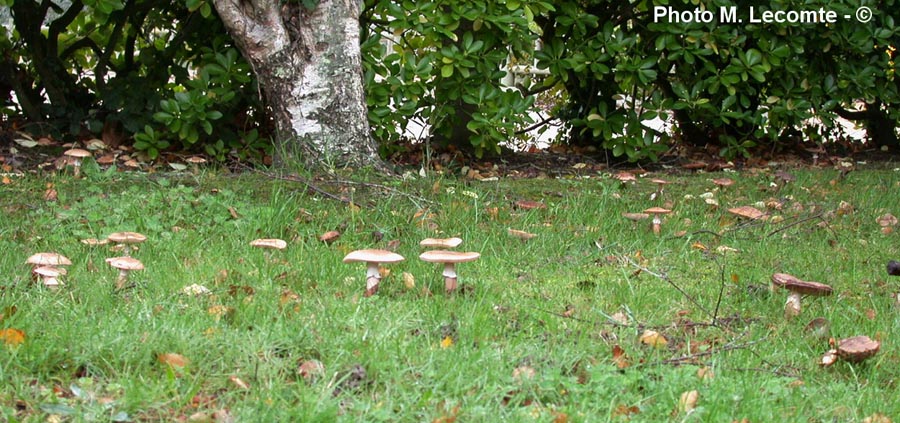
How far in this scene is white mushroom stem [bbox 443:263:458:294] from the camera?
12.3ft

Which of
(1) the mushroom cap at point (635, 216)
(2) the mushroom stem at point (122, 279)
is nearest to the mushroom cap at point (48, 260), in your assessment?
(2) the mushroom stem at point (122, 279)

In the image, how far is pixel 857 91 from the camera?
8.20m

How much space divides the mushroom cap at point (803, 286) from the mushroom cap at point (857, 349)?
400mm

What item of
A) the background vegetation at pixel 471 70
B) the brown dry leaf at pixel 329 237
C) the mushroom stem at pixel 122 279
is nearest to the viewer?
the mushroom stem at pixel 122 279

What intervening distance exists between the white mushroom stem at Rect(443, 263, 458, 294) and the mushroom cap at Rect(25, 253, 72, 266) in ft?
5.28

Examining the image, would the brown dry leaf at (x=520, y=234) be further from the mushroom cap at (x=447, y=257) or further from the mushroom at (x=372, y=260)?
the mushroom cap at (x=447, y=257)

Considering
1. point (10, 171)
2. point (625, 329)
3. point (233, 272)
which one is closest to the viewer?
point (625, 329)

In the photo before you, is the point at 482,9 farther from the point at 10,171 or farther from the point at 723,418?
the point at 723,418

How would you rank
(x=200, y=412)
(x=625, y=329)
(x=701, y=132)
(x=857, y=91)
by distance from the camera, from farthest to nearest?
1. (x=701, y=132)
2. (x=857, y=91)
3. (x=625, y=329)
4. (x=200, y=412)

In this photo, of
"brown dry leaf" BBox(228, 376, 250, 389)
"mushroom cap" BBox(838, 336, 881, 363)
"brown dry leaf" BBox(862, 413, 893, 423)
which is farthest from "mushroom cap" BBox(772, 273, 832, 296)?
"brown dry leaf" BBox(228, 376, 250, 389)

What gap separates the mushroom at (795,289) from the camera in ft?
11.8

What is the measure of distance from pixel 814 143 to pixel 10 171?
7292mm

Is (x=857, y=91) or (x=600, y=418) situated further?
(x=857, y=91)

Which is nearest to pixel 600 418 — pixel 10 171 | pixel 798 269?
pixel 798 269
